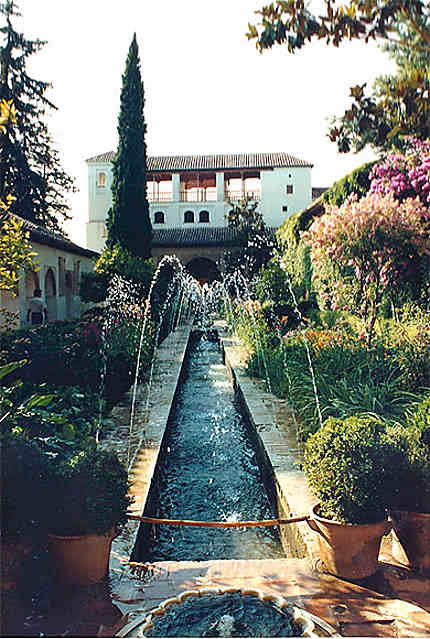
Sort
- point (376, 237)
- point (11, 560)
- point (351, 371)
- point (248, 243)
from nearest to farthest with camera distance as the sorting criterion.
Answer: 1. point (11, 560)
2. point (351, 371)
3. point (376, 237)
4. point (248, 243)

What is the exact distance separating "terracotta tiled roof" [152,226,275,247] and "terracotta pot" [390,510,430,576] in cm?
3004

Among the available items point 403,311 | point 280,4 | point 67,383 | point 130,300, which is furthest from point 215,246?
point 280,4

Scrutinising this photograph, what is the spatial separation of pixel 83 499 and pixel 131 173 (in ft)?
70.1

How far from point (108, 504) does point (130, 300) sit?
12259 mm

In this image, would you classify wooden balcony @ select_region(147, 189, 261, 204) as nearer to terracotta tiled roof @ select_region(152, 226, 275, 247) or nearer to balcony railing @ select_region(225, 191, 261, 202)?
balcony railing @ select_region(225, 191, 261, 202)

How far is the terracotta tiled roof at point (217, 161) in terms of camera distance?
38.3 metres

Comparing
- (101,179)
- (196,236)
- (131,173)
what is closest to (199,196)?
(196,236)

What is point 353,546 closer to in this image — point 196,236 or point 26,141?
point 26,141

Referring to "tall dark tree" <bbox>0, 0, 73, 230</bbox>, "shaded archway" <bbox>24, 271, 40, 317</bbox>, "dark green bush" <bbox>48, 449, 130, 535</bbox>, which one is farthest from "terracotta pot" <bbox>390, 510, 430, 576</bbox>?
"tall dark tree" <bbox>0, 0, 73, 230</bbox>

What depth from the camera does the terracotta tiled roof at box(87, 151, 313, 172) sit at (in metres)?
38.3

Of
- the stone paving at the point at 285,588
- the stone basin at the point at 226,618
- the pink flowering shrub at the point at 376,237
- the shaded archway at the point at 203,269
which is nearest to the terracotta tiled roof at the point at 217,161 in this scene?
the shaded archway at the point at 203,269

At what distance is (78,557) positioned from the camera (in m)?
2.73

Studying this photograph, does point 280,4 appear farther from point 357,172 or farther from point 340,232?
point 357,172

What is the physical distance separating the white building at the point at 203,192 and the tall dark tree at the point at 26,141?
33.7 feet
